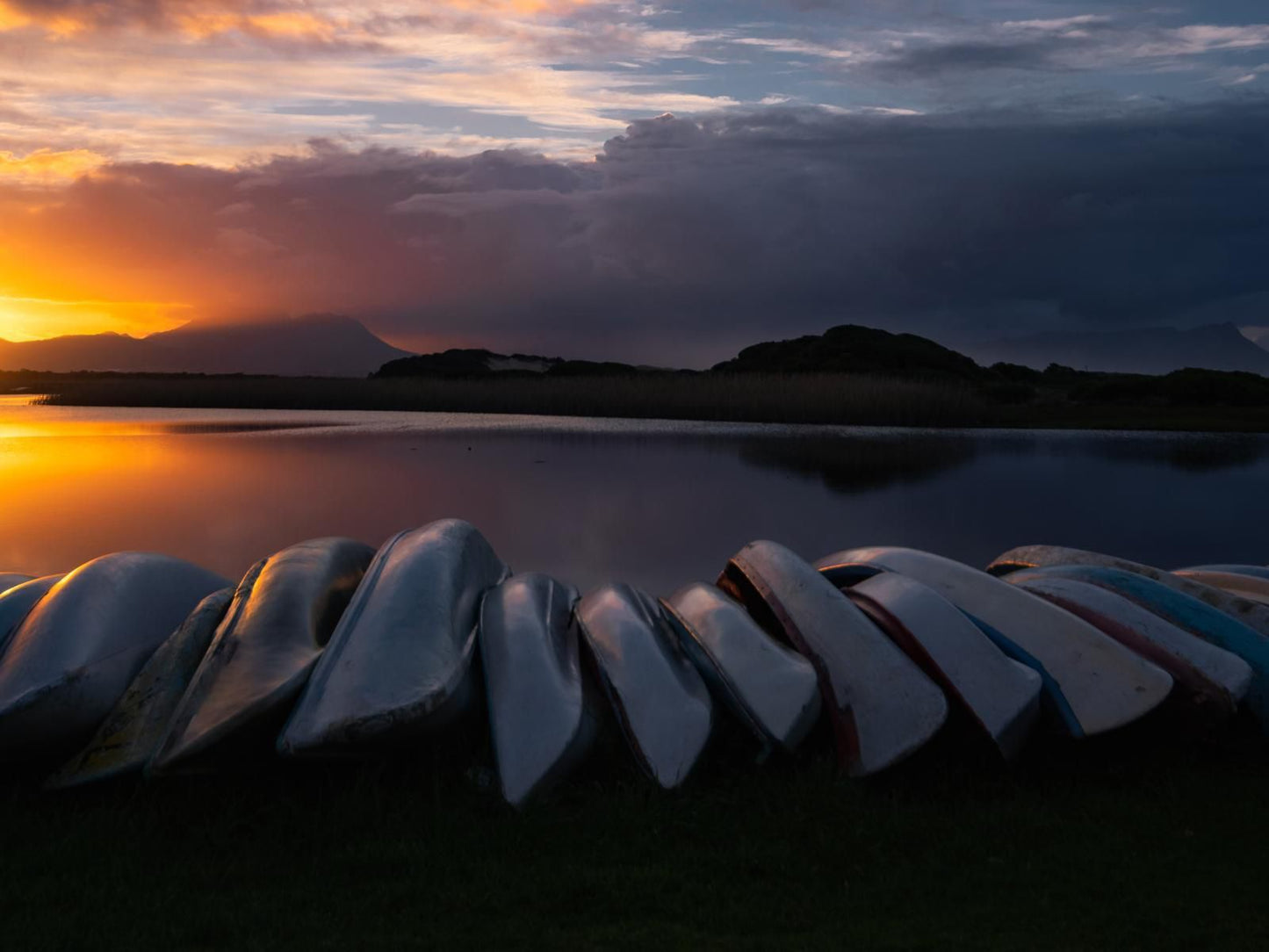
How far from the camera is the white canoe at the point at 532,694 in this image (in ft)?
10.7

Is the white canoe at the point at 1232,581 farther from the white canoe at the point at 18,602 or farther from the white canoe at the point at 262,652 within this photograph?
the white canoe at the point at 18,602

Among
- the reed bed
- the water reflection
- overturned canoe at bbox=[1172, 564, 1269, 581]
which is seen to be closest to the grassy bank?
the reed bed

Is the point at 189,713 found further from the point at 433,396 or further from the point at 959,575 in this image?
the point at 433,396

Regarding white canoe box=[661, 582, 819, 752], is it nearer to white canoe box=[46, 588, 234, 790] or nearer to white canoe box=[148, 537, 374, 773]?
white canoe box=[148, 537, 374, 773]

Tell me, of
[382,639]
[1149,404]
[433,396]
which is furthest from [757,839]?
[1149,404]

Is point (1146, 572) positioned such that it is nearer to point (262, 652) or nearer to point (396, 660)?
point (396, 660)

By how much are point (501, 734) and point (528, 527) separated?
10.7 feet

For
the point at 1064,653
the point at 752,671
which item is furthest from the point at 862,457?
the point at 752,671

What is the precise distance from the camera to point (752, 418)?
18.2 meters

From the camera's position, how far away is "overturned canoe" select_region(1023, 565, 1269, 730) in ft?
13.5

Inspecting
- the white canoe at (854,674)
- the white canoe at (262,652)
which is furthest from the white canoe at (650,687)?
the white canoe at (262,652)

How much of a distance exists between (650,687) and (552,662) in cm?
34

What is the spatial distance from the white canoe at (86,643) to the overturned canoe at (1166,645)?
3.41m

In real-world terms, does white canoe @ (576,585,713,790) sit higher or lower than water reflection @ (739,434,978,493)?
lower
